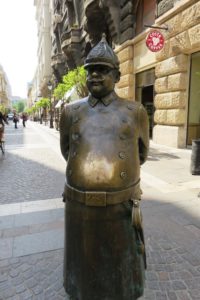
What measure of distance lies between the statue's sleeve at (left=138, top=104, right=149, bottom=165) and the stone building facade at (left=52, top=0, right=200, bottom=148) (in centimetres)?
875

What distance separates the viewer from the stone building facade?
409 inches

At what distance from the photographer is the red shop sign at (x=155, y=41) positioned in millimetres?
10898

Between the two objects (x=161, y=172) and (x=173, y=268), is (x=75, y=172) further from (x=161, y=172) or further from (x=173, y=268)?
(x=161, y=172)

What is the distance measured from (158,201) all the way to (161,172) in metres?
2.27

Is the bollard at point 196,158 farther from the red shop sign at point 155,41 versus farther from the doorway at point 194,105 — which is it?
the red shop sign at point 155,41

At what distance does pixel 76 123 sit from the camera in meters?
2.00

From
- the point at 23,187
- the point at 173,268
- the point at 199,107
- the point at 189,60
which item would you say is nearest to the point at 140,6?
the point at 189,60

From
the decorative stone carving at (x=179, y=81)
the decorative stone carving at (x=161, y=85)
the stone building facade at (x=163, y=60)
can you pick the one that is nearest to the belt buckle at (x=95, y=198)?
the stone building facade at (x=163, y=60)

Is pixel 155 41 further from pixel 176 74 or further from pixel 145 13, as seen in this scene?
pixel 145 13

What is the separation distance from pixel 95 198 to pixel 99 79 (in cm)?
80

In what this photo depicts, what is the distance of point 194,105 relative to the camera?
1123cm

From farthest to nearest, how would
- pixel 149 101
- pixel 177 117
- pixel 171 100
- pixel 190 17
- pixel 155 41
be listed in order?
pixel 149 101
pixel 171 100
pixel 155 41
pixel 177 117
pixel 190 17

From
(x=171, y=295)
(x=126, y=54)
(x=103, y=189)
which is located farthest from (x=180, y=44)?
(x=103, y=189)

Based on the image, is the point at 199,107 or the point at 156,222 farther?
the point at 199,107
